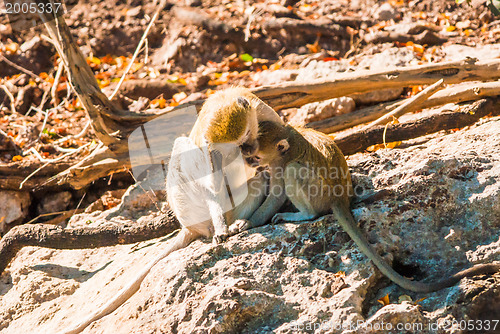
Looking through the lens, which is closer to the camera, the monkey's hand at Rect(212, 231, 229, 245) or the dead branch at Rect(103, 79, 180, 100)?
the monkey's hand at Rect(212, 231, 229, 245)

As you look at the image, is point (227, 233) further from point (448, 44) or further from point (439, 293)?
point (448, 44)

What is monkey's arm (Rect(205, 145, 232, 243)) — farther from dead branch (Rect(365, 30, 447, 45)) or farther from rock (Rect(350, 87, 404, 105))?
dead branch (Rect(365, 30, 447, 45))

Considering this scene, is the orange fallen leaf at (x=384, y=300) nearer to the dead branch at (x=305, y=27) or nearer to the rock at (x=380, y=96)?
the rock at (x=380, y=96)

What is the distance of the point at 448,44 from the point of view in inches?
367

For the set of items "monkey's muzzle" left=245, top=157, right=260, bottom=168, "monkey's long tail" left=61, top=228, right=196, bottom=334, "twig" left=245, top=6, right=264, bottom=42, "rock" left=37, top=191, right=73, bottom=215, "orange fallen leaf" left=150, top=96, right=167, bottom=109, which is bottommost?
"rock" left=37, top=191, right=73, bottom=215

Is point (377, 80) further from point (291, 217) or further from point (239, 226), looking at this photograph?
point (239, 226)

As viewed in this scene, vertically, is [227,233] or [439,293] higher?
[227,233]

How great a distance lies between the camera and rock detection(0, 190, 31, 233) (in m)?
7.57

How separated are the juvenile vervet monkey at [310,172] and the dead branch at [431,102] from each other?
6.93 feet

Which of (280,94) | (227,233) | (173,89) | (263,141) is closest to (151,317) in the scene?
(227,233)

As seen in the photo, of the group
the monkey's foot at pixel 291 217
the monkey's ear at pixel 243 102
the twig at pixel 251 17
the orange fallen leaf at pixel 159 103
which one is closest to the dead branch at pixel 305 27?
the twig at pixel 251 17

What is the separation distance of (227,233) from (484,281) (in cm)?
213

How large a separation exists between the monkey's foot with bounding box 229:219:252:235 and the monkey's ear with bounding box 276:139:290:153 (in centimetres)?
79

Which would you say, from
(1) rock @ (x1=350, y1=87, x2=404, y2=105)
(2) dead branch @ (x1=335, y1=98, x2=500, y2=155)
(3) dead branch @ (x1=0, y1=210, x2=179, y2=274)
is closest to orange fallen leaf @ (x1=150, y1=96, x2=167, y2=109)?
(1) rock @ (x1=350, y1=87, x2=404, y2=105)
